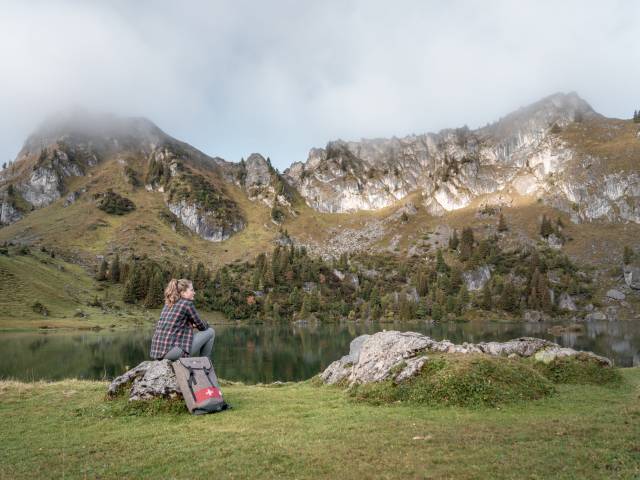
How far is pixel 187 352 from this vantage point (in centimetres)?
1797

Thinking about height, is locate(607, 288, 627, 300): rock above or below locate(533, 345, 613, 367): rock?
below

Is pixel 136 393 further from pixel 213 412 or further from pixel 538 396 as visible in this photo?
pixel 538 396

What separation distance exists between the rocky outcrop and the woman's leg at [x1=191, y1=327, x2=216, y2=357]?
8322mm

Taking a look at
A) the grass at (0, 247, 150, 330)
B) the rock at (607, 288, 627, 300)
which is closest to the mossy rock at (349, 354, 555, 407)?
the grass at (0, 247, 150, 330)

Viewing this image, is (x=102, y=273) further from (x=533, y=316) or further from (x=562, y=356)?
(x=562, y=356)

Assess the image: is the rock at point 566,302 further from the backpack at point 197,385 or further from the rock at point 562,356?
the backpack at point 197,385

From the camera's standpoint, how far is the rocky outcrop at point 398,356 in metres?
21.0

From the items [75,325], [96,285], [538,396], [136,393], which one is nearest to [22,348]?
[75,325]

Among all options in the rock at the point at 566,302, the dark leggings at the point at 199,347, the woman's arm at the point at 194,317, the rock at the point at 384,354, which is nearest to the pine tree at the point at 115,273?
the rock at the point at 384,354

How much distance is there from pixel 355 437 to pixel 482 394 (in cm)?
764

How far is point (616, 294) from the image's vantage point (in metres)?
189

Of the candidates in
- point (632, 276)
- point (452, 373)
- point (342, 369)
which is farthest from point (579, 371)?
point (632, 276)

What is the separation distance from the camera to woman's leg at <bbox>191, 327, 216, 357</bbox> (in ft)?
59.6

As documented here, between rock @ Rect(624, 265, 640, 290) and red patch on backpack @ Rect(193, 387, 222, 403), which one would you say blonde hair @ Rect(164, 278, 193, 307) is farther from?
rock @ Rect(624, 265, 640, 290)
